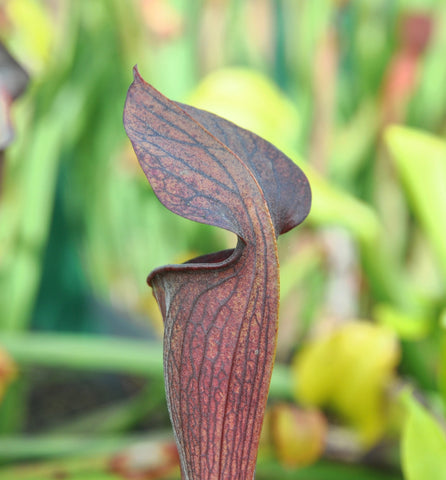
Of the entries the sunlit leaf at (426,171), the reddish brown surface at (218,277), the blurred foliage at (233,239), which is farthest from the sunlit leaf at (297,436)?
the reddish brown surface at (218,277)

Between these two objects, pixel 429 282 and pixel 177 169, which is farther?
pixel 429 282

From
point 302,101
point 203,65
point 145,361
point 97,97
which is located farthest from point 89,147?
point 145,361

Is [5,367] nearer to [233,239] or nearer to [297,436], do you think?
[297,436]

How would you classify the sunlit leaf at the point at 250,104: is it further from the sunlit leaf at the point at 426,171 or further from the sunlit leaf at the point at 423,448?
the sunlit leaf at the point at 423,448

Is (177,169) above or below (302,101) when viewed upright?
below

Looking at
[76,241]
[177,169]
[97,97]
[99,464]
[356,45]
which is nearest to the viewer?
[177,169]

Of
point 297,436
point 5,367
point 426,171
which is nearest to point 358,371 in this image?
point 297,436

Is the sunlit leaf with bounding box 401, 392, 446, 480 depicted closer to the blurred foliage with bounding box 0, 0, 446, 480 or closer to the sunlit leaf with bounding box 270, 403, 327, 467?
the blurred foliage with bounding box 0, 0, 446, 480

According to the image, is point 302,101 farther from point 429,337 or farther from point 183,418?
point 183,418

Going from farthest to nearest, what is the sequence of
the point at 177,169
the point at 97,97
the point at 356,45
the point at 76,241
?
the point at 76,241 → the point at 97,97 → the point at 356,45 → the point at 177,169
